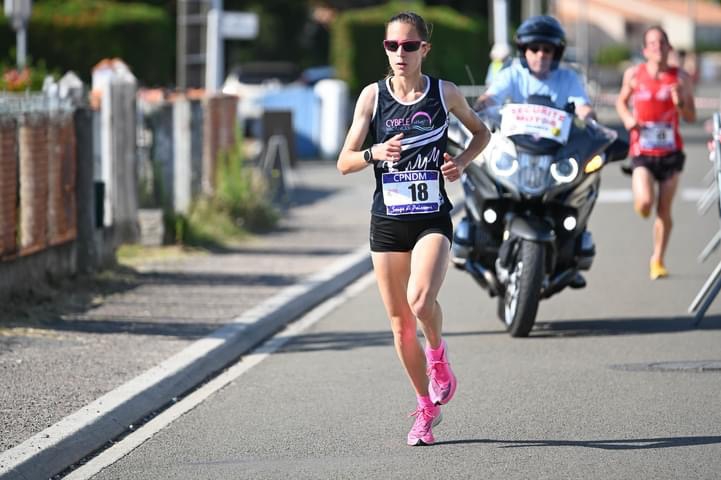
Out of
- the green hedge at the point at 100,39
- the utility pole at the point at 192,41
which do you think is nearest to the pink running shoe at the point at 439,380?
the utility pole at the point at 192,41

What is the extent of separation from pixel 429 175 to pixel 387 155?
0.31 meters

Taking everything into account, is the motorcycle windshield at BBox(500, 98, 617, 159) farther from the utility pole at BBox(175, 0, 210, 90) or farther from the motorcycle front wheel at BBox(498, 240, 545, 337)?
the utility pole at BBox(175, 0, 210, 90)

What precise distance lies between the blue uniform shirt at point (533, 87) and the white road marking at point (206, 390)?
7.20ft

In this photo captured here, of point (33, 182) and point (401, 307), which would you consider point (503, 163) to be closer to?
point (401, 307)

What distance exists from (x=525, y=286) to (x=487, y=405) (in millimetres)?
1788

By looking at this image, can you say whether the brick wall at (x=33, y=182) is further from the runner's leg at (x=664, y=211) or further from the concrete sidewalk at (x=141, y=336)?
the runner's leg at (x=664, y=211)

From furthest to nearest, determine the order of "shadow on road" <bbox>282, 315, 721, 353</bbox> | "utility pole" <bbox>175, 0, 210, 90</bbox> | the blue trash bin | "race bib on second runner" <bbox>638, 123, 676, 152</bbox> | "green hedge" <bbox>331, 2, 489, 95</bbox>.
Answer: "green hedge" <bbox>331, 2, 489, 95</bbox>, the blue trash bin, "utility pole" <bbox>175, 0, 210, 90</bbox>, "race bib on second runner" <bbox>638, 123, 676, 152</bbox>, "shadow on road" <bbox>282, 315, 721, 353</bbox>

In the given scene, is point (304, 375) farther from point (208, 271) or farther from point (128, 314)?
point (208, 271)

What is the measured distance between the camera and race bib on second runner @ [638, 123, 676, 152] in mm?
12516

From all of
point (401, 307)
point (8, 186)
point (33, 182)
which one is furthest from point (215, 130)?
point (401, 307)

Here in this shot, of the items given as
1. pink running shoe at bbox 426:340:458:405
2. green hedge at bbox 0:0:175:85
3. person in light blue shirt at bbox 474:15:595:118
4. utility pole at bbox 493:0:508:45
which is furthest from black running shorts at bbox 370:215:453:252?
utility pole at bbox 493:0:508:45

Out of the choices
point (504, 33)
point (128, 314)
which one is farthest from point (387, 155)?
point (504, 33)

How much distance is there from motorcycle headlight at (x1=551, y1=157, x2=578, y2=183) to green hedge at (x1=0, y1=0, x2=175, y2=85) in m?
23.0

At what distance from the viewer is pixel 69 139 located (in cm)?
1192
